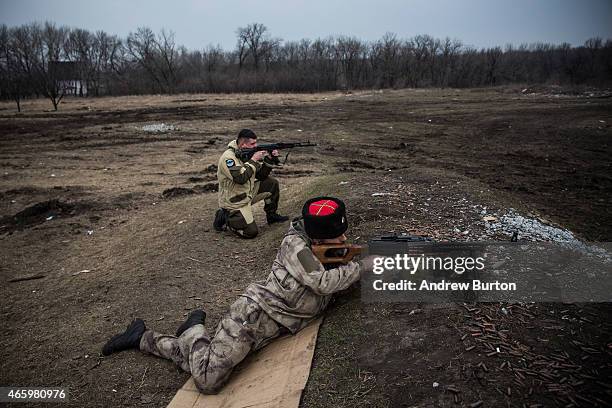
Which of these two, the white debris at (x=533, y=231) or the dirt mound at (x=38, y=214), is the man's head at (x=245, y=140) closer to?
the white debris at (x=533, y=231)

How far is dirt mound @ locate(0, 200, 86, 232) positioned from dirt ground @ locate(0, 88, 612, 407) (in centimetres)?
3

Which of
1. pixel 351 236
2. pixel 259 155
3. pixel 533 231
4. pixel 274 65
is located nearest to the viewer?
pixel 533 231

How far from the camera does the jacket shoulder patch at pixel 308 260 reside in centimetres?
309

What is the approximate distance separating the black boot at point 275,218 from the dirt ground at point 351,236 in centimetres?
34

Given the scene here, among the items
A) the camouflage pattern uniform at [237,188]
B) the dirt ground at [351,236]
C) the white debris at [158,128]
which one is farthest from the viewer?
the white debris at [158,128]

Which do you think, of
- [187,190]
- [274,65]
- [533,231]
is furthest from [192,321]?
[274,65]

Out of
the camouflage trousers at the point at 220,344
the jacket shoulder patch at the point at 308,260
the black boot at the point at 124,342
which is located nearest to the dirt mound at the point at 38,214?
the black boot at the point at 124,342

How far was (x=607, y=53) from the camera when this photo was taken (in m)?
40.3

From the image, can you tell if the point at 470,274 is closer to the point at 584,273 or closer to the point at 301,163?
the point at 584,273

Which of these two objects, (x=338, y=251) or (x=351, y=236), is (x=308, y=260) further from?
(x=351, y=236)

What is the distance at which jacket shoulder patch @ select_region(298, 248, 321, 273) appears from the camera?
3094 mm

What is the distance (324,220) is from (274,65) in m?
61.3

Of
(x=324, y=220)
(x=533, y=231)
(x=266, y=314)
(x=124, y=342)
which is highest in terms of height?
(x=324, y=220)

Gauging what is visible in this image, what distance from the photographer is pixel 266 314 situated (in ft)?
10.5
